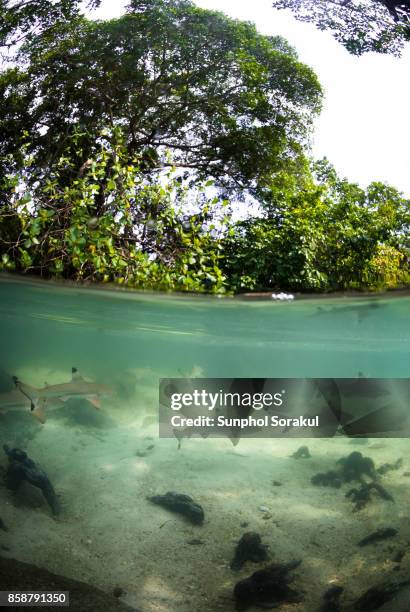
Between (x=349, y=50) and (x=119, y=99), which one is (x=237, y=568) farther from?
(x=349, y=50)

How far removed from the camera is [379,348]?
3896mm

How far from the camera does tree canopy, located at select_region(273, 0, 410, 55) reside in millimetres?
2758

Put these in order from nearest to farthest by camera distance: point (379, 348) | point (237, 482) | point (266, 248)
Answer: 1. point (266, 248)
2. point (237, 482)
3. point (379, 348)

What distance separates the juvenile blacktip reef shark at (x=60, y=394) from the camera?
331 centimetres

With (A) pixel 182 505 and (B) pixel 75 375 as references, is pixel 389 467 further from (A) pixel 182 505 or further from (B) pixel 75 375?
A: (B) pixel 75 375

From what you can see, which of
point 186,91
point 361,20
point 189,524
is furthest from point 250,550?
point 361,20

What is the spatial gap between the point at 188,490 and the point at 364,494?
3.02 ft

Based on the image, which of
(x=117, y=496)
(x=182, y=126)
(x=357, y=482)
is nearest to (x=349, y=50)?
(x=182, y=126)

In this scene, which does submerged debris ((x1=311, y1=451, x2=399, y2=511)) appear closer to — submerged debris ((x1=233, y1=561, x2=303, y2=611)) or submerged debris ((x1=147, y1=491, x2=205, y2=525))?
submerged debris ((x1=233, y1=561, x2=303, y2=611))

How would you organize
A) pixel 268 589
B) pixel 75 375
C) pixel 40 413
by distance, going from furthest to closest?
pixel 75 375, pixel 40 413, pixel 268 589

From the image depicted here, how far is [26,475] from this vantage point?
10.2ft

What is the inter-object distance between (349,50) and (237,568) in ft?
8.29

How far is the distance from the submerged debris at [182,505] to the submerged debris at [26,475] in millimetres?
514

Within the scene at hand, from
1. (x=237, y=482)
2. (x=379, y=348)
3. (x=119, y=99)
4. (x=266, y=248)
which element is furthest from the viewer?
(x=379, y=348)
